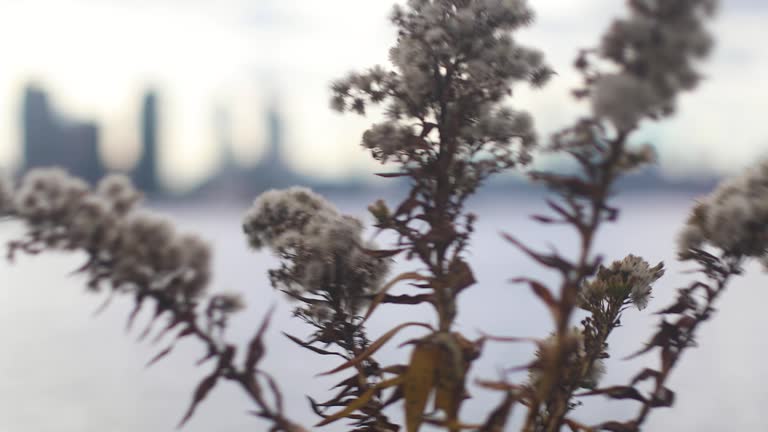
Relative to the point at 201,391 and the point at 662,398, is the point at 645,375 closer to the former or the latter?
the point at 662,398

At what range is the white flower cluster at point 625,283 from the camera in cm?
61

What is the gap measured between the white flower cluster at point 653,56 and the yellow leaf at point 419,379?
18cm

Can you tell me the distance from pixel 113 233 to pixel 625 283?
41cm

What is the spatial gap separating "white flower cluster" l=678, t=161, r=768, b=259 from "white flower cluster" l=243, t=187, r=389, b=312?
230mm

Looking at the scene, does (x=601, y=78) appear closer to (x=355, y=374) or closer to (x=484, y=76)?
(x=484, y=76)

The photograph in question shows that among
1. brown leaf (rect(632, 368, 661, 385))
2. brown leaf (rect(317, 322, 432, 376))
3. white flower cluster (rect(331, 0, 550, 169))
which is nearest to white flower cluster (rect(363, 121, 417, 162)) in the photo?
white flower cluster (rect(331, 0, 550, 169))

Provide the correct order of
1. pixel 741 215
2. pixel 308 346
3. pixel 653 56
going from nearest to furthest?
1. pixel 653 56
2. pixel 741 215
3. pixel 308 346

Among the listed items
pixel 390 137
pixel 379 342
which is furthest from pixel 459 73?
pixel 379 342

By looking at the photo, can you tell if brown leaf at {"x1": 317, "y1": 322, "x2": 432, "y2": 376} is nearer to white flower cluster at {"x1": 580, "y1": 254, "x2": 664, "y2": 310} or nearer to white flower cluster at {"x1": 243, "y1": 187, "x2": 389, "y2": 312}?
white flower cluster at {"x1": 243, "y1": 187, "x2": 389, "y2": 312}

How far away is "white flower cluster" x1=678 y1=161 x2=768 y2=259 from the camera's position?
44 centimetres

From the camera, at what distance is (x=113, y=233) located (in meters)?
0.37

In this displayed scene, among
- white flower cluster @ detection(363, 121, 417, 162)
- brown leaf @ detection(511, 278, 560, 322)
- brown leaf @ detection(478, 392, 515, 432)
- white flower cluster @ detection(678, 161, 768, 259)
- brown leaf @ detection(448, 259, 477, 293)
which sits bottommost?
brown leaf @ detection(478, 392, 515, 432)

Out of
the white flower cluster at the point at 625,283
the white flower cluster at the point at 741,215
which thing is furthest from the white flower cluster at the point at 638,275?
the white flower cluster at the point at 741,215

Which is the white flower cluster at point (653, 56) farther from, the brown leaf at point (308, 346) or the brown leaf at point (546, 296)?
the brown leaf at point (308, 346)
